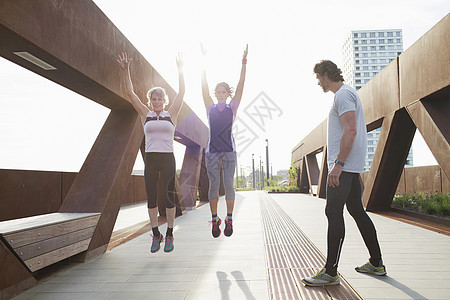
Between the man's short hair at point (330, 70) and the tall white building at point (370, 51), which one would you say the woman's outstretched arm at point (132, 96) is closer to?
the man's short hair at point (330, 70)

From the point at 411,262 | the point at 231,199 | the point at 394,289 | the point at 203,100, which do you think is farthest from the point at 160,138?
the point at 411,262

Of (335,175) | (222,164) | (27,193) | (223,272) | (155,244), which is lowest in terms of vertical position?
(223,272)

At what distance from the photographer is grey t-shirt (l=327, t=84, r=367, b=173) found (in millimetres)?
2703

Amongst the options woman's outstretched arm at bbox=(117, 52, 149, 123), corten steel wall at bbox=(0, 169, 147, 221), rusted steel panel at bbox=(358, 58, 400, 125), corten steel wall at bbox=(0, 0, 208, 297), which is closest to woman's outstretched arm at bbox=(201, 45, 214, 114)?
woman's outstretched arm at bbox=(117, 52, 149, 123)

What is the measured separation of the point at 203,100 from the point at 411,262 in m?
2.77

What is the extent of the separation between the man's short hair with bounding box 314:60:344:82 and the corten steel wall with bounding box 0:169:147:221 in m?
6.78

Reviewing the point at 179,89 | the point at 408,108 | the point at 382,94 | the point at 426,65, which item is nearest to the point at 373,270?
the point at 179,89

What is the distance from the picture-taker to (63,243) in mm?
3318

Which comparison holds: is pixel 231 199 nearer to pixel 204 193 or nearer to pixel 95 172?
pixel 95 172

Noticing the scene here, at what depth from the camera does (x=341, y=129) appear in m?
2.81

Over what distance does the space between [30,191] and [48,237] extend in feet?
17.7

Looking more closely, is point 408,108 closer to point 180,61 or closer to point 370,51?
point 180,61

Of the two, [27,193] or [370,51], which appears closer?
[27,193]

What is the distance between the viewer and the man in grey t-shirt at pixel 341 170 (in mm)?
2664
